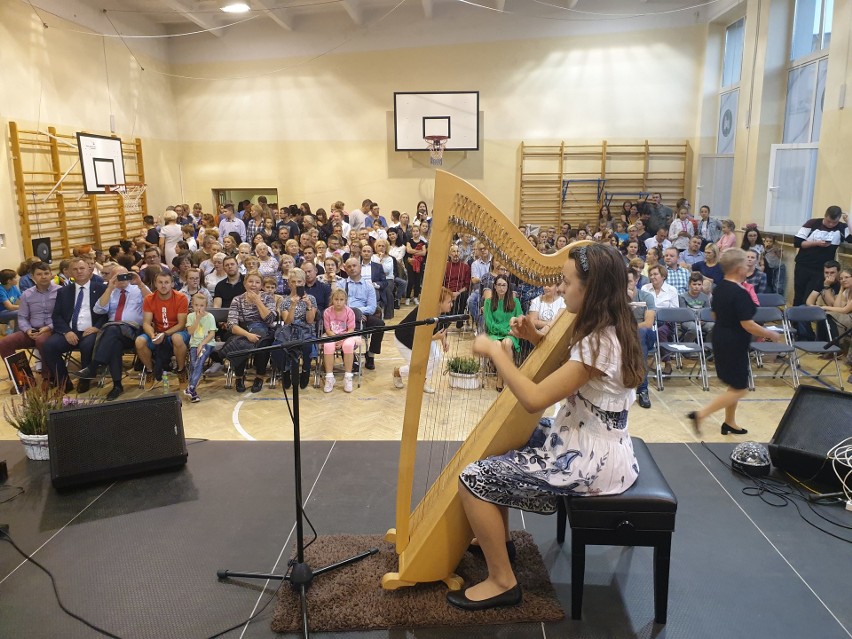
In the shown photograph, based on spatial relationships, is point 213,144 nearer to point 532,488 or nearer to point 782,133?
point 782,133

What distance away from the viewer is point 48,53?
9.52 m

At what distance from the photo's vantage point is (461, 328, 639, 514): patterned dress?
2340mm

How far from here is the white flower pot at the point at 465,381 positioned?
18.4ft

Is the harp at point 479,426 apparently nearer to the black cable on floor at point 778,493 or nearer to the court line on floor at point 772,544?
the court line on floor at point 772,544

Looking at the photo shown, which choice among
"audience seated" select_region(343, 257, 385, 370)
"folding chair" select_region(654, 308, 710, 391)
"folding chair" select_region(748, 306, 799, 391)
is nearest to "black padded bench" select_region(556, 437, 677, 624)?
"folding chair" select_region(654, 308, 710, 391)

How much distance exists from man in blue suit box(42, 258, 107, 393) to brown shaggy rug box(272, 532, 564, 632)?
3.97 m

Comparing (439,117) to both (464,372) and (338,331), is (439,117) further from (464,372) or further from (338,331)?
(464,372)

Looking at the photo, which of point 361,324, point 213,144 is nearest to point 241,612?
point 361,324

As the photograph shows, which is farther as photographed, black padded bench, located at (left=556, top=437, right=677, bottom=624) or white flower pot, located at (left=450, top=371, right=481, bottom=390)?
white flower pot, located at (left=450, top=371, right=481, bottom=390)

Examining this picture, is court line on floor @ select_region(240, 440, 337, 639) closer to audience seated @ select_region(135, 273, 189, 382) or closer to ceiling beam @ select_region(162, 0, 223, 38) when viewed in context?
audience seated @ select_region(135, 273, 189, 382)

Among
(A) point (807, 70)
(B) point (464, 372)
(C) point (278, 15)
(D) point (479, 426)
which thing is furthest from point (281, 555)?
(C) point (278, 15)

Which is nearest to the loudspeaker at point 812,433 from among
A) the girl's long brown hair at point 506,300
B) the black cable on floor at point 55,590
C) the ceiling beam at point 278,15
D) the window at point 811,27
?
the girl's long brown hair at point 506,300

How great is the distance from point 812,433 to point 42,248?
963 cm

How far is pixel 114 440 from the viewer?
148 inches
